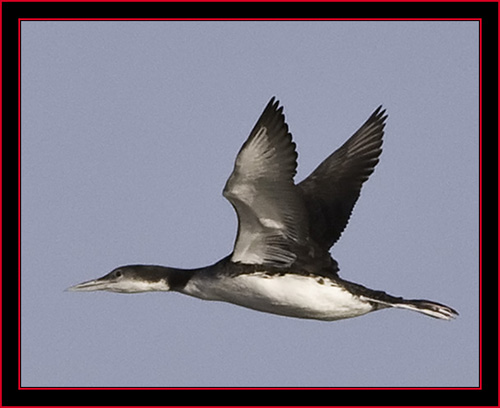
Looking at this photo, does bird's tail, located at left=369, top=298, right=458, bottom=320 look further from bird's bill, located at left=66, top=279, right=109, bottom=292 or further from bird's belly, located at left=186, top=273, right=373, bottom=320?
bird's bill, located at left=66, top=279, right=109, bottom=292

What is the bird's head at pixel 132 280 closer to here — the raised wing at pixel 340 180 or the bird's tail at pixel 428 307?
the raised wing at pixel 340 180

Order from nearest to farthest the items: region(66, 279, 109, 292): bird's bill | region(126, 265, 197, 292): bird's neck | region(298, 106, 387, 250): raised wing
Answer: region(126, 265, 197, 292): bird's neck
region(66, 279, 109, 292): bird's bill
region(298, 106, 387, 250): raised wing

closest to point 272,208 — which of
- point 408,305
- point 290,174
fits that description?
point 290,174

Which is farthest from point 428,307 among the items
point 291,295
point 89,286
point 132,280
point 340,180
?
point 89,286

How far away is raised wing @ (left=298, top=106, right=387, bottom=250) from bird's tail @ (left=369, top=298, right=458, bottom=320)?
112 centimetres

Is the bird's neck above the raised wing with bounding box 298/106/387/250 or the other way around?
the other way around

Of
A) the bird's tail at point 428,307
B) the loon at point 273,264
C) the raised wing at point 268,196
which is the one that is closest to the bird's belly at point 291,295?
the loon at point 273,264

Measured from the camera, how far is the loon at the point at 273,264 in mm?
12352

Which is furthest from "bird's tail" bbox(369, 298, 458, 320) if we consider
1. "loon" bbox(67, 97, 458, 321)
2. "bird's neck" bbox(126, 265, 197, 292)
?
"bird's neck" bbox(126, 265, 197, 292)

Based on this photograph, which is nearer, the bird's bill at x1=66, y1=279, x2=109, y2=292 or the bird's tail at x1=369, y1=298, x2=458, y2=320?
the bird's tail at x1=369, y1=298, x2=458, y2=320

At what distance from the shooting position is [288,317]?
1321 centimetres

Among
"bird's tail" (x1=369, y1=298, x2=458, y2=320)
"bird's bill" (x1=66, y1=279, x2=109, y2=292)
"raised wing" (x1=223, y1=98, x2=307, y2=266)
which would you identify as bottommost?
"bird's tail" (x1=369, y1=298, x2=458, y2=320)

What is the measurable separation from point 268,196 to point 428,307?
2.24 metres

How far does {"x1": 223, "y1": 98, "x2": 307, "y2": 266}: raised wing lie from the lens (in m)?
12.3
